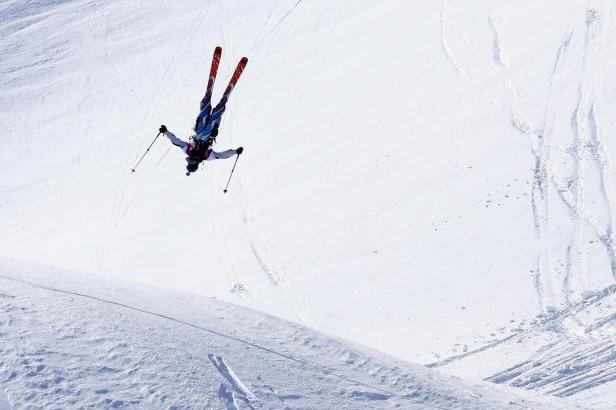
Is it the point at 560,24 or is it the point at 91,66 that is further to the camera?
the point at 91,66

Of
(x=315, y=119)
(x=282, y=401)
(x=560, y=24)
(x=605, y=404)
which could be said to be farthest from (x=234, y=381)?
(x=560, y=24)

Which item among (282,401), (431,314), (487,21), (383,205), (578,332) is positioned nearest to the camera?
(282,401)

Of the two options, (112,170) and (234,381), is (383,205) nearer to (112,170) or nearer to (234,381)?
(112,170)

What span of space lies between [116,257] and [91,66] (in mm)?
10276

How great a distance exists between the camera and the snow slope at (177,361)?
6.95 metres

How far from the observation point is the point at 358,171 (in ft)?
55.9

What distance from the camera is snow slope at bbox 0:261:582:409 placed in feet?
22.8

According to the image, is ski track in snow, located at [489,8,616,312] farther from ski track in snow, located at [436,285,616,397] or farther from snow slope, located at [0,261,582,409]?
snow slope, located at [0,261,582,409]

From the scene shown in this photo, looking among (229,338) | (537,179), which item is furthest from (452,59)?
(229,338)

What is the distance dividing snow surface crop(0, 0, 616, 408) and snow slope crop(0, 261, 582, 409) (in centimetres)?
288

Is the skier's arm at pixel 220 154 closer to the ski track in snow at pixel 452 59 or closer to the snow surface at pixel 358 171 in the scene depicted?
the snow surface at pixel 358 171

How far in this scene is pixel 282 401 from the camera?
7.39m

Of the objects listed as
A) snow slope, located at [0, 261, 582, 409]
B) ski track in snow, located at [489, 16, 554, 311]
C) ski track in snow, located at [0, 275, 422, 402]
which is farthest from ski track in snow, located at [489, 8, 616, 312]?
ski track in snow, located at [0, 275, 422, 402]

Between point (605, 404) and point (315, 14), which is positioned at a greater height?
point (315, 14)
